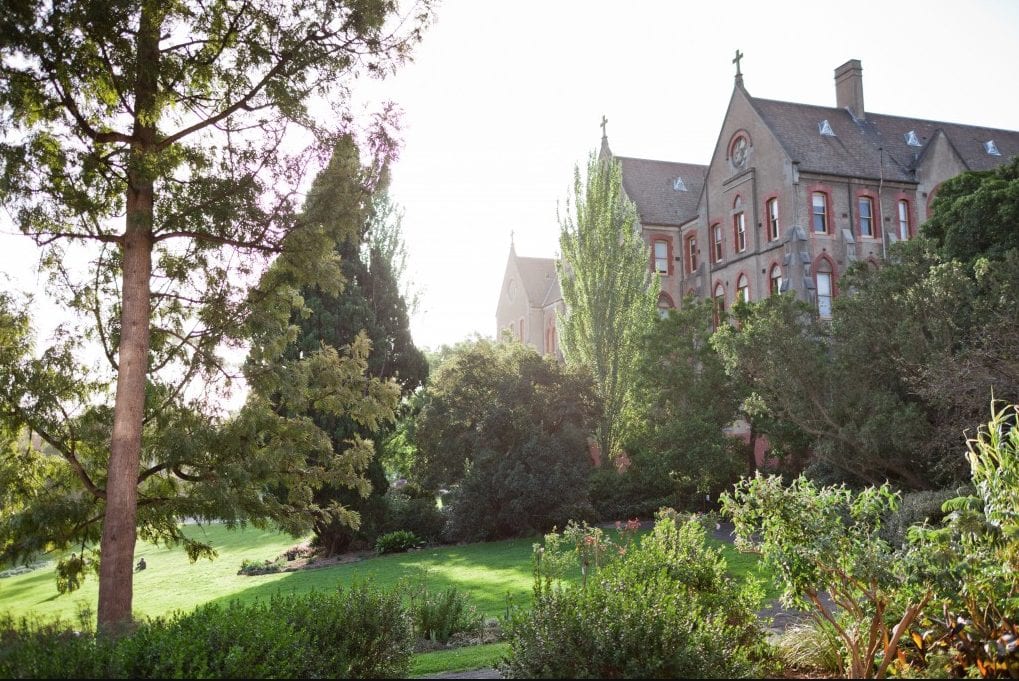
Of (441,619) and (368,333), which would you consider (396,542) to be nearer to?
(368,333)

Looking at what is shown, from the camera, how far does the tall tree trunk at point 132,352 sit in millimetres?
8008

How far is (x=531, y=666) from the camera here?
5.62 m

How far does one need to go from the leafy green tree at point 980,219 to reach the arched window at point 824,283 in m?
11.7

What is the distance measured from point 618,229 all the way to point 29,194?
86.0 ft

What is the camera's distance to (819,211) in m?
33.4

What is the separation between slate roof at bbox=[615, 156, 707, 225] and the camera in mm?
42406

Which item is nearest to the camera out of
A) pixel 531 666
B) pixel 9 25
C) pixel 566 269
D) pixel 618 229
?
pixel 531 666

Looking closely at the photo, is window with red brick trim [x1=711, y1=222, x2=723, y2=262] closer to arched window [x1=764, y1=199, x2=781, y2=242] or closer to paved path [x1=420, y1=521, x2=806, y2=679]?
arched window [x1=764, y1=199, x2=781, y2=242]

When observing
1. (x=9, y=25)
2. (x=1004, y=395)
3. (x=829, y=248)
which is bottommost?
(x=1004, y=395)

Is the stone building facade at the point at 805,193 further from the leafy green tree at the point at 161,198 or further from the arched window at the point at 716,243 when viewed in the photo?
the leafy green tree at the point at 161,198

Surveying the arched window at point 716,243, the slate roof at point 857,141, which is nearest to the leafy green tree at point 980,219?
the slate roof at point 857,141

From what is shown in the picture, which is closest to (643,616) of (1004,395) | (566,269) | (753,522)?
(753,522)

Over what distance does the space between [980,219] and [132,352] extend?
19483 millimetres

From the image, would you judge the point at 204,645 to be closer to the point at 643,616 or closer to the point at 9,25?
the point at 643,616
